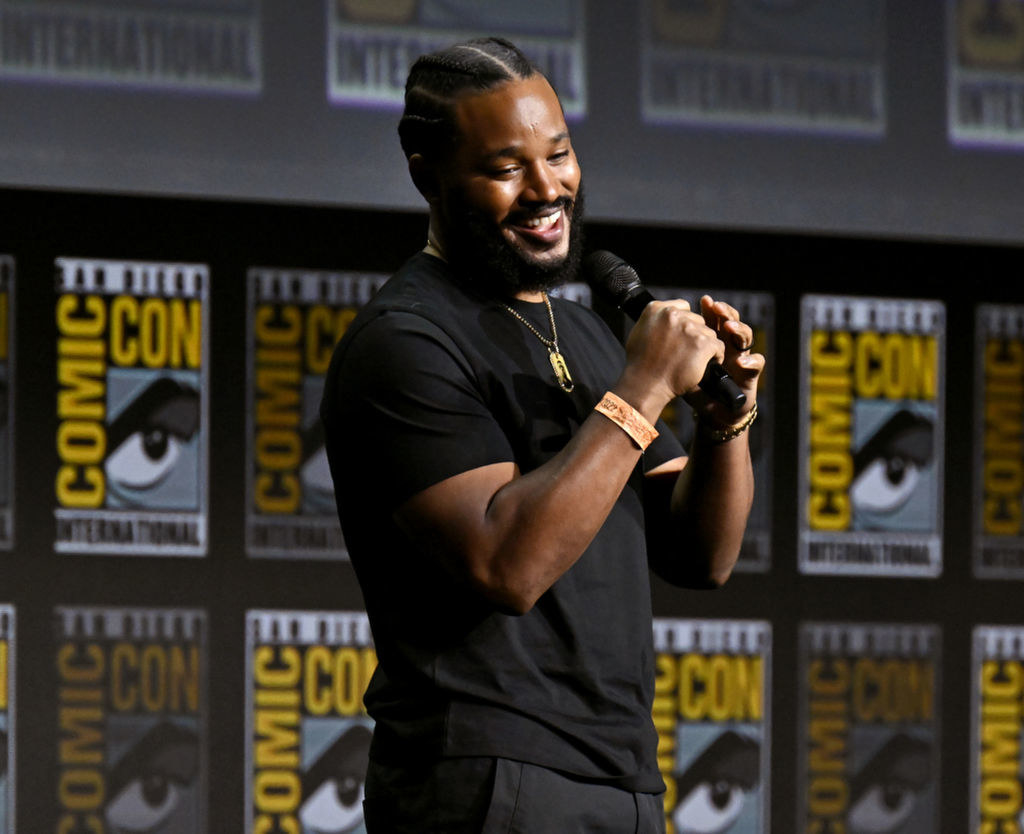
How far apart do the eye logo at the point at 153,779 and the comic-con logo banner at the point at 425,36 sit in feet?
4.41

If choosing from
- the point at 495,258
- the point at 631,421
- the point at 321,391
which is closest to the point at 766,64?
the point at 321,391

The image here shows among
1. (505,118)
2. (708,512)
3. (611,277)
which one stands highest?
(505,118)

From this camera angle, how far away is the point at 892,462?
2984mm

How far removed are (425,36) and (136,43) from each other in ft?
1.93

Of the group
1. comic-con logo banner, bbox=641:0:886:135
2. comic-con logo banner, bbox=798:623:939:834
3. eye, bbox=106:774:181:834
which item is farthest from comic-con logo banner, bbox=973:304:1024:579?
eye, bbox=106:774:181:834

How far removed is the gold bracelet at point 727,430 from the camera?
1241mm

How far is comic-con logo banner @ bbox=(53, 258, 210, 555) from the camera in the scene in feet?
8.83

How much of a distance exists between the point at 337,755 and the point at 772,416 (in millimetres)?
1172

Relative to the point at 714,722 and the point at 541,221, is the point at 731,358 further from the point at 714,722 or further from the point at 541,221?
the point at 714,722

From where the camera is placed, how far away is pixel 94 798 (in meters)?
2.68

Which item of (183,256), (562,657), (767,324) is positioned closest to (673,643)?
(767,324)

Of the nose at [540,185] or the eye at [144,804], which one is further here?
the eye at [144,804]

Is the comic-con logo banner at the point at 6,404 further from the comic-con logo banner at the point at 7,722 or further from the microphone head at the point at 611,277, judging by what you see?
the microphone head at the point at 611,277

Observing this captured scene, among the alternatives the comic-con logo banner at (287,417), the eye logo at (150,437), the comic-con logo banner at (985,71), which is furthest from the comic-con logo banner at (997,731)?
the eye logo at (150,437)
